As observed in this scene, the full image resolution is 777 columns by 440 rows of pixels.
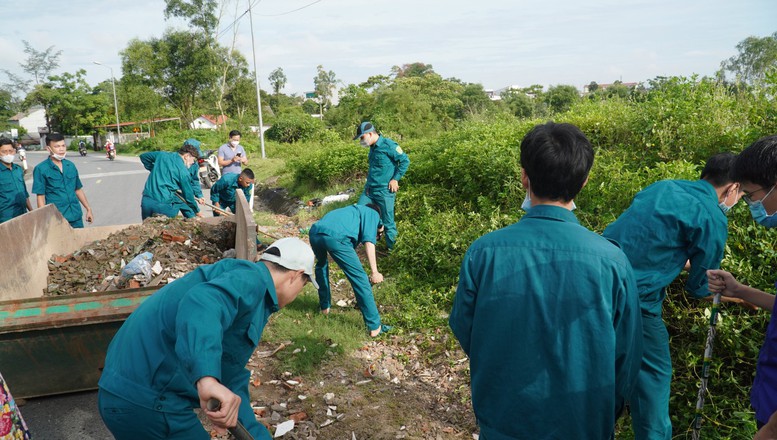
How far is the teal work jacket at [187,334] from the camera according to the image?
68.5 inches

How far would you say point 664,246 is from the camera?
266 centimetres

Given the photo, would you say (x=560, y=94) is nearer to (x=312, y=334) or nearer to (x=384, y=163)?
(x=384, y=163)

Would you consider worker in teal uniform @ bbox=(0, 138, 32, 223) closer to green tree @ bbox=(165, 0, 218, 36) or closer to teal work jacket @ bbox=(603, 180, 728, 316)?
teal work jacket @ bbox=(603, 180, 728, 316)

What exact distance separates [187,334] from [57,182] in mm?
5888

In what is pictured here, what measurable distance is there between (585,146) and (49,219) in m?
5.68

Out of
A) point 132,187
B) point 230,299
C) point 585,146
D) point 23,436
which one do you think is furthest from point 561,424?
point 132,187

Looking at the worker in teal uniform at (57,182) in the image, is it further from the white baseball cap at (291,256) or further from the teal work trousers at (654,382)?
the teal work trousers at (654,382)

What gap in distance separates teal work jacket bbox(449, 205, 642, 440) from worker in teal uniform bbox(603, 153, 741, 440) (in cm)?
107

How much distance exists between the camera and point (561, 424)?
5.49ft

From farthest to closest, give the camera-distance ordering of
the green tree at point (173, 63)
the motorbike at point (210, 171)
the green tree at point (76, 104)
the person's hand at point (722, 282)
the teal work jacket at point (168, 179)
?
the green tree at point (76, 104) → the green tree at point (173, 63) → the motorbike at point (210, 171) → the teal work jacket at point (168, 179) → the person's hand at point (722, 282)

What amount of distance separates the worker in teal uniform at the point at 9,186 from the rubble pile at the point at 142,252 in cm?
156

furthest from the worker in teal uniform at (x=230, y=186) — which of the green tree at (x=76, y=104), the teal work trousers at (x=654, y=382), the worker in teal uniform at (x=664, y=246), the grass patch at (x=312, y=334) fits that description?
the green tree at (x=76, y=104)

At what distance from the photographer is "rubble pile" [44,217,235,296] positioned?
486cm

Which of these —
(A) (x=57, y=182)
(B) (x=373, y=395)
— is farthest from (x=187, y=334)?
(A) (x=57, y=182)
